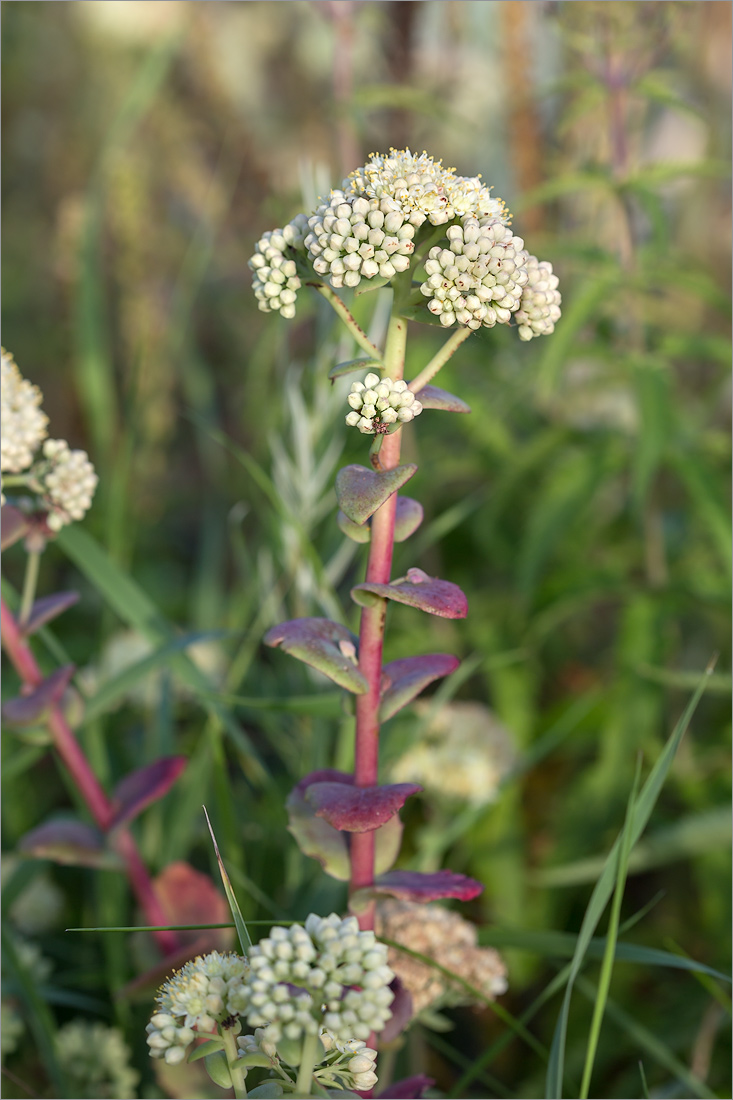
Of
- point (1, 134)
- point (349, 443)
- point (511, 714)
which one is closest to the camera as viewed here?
point (511, 714)

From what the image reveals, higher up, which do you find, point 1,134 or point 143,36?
point 143,36

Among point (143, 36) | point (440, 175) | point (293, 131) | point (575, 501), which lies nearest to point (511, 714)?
point (575, 501)

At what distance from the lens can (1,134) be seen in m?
3.47

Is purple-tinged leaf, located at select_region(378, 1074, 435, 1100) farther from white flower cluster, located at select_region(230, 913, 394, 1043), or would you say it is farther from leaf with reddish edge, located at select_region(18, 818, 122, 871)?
leaf with reddish edge, located at select_region(18, 818, 122, 871)

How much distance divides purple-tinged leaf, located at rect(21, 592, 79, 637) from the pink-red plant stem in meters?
0.01

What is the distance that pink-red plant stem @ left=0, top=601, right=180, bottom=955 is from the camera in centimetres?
89

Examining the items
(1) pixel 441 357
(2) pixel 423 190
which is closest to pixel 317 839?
(1) pixel 441 357

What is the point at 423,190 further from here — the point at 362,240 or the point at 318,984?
the point at 318,984

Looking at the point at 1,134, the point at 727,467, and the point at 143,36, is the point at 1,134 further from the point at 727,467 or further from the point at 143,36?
the point at 727,467

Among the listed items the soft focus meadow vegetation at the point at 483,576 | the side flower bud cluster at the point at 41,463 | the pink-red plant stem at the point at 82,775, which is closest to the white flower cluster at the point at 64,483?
the side flower bud cluster at the point at 41,463

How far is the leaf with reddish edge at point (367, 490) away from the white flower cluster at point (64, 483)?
337 mm

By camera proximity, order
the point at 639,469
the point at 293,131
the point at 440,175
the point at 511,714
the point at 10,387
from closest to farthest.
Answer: the point at 440,175 → the point at 10,387 → the point at 639,469 → the point at 511,714 → the point at 293,131

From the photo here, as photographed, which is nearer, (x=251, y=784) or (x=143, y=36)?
(x=251, y=784)

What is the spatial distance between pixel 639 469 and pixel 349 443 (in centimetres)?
63
